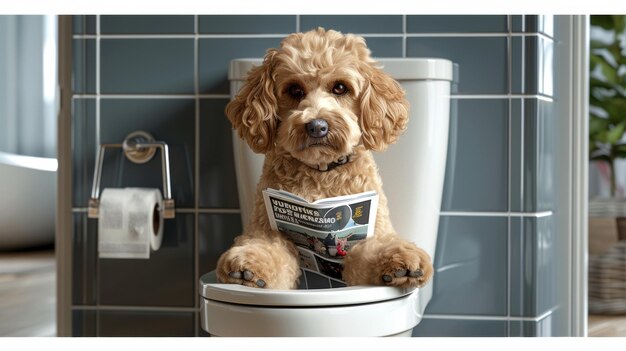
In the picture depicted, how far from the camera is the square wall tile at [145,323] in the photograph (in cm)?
175

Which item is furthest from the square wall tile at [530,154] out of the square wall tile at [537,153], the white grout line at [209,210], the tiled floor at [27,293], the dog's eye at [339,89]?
the tiled floor at [27,293]

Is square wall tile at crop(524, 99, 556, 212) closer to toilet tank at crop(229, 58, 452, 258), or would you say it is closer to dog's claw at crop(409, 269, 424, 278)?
toilet tank at crop(229, 58, 452, 258)

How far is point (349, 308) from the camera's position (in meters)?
1.11

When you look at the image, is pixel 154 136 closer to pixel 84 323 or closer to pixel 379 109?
pixel 84 323

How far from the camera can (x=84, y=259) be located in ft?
5.77

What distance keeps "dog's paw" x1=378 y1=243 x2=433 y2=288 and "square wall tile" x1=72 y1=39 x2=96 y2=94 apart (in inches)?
35.6

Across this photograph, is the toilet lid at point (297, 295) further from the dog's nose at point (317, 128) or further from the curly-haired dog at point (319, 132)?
the dog's nose at point (317, 128)

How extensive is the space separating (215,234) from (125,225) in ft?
0.71

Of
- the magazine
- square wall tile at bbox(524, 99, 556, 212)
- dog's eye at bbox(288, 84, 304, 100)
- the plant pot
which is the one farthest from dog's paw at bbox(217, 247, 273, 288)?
the plant pot

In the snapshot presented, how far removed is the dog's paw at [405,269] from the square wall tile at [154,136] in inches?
27.0

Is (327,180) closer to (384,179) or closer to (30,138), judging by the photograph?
(384,179)
